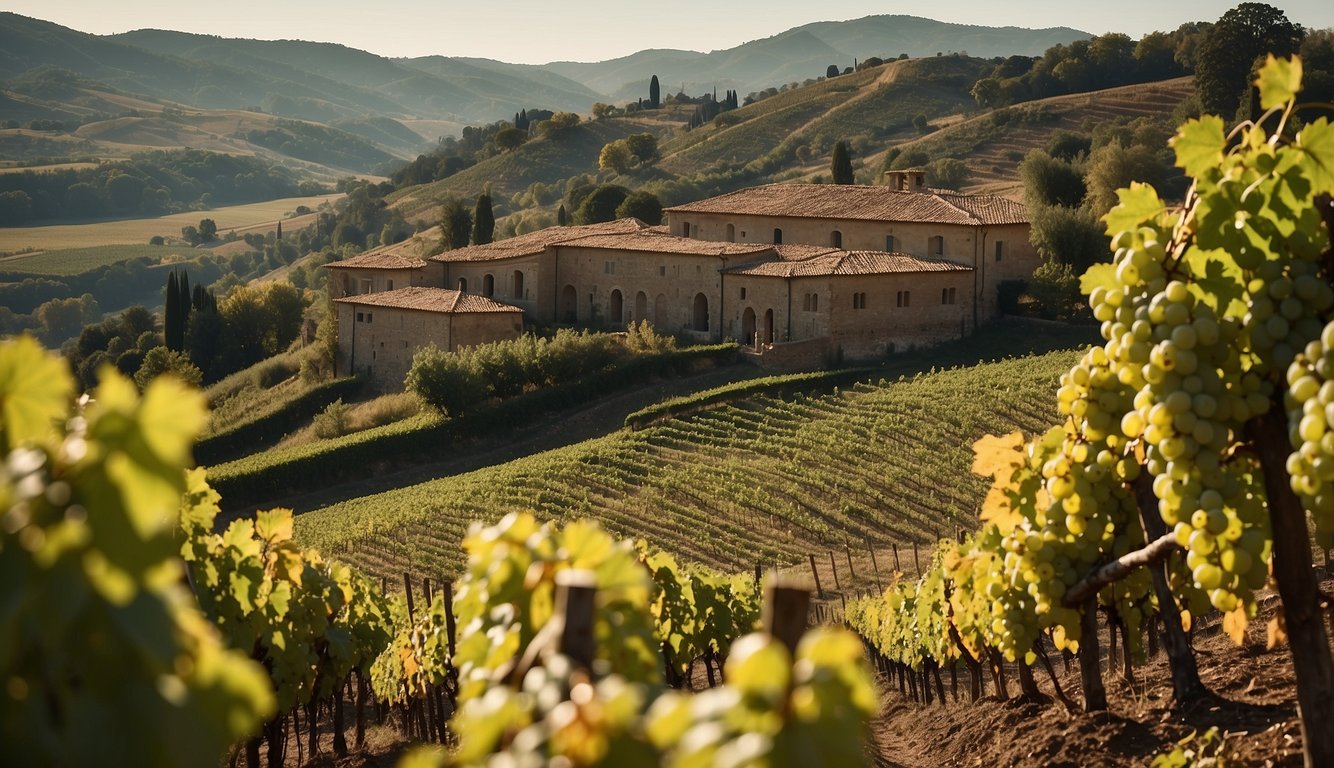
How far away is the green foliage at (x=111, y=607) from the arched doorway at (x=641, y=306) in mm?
43662

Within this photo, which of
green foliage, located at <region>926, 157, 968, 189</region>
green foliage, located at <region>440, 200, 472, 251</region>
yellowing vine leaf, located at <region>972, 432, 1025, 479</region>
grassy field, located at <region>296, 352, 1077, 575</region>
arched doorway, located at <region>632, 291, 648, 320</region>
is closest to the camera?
yellowing vine leaf, located at <region>972, 432, 1025, 479</region>

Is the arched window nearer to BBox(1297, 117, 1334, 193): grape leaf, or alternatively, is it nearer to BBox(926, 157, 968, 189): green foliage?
BBox(926, 157, 968, 189): green foliage

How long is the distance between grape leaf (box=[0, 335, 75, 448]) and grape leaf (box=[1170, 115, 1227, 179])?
2929 mm

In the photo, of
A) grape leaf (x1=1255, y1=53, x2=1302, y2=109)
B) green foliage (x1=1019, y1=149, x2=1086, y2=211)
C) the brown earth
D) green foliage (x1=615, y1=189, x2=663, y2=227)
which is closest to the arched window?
green foliage (x1=615, y1=189, x2=663, y2=227)

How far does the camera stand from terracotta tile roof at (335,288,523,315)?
43.7m

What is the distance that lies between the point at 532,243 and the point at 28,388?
46.5 meters

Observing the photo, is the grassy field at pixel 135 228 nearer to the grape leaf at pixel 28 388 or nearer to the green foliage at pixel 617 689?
the green foliage at pixel 617 689

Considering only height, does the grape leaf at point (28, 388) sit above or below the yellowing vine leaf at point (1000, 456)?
above

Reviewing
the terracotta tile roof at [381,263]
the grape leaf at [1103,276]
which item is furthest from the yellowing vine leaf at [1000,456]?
the terracotta tile roof at [381,263]

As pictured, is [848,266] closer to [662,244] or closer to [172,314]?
[662,244]

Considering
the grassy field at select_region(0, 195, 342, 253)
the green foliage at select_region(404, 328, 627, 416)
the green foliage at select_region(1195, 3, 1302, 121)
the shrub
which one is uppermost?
the green foliage at select_region(1195, 3, 1302, 121)

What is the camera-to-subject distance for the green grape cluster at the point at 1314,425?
331cm

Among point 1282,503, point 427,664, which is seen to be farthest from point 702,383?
point 1282,503

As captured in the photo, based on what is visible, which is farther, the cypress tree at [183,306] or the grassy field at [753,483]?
the cypress tree at [183,306]
